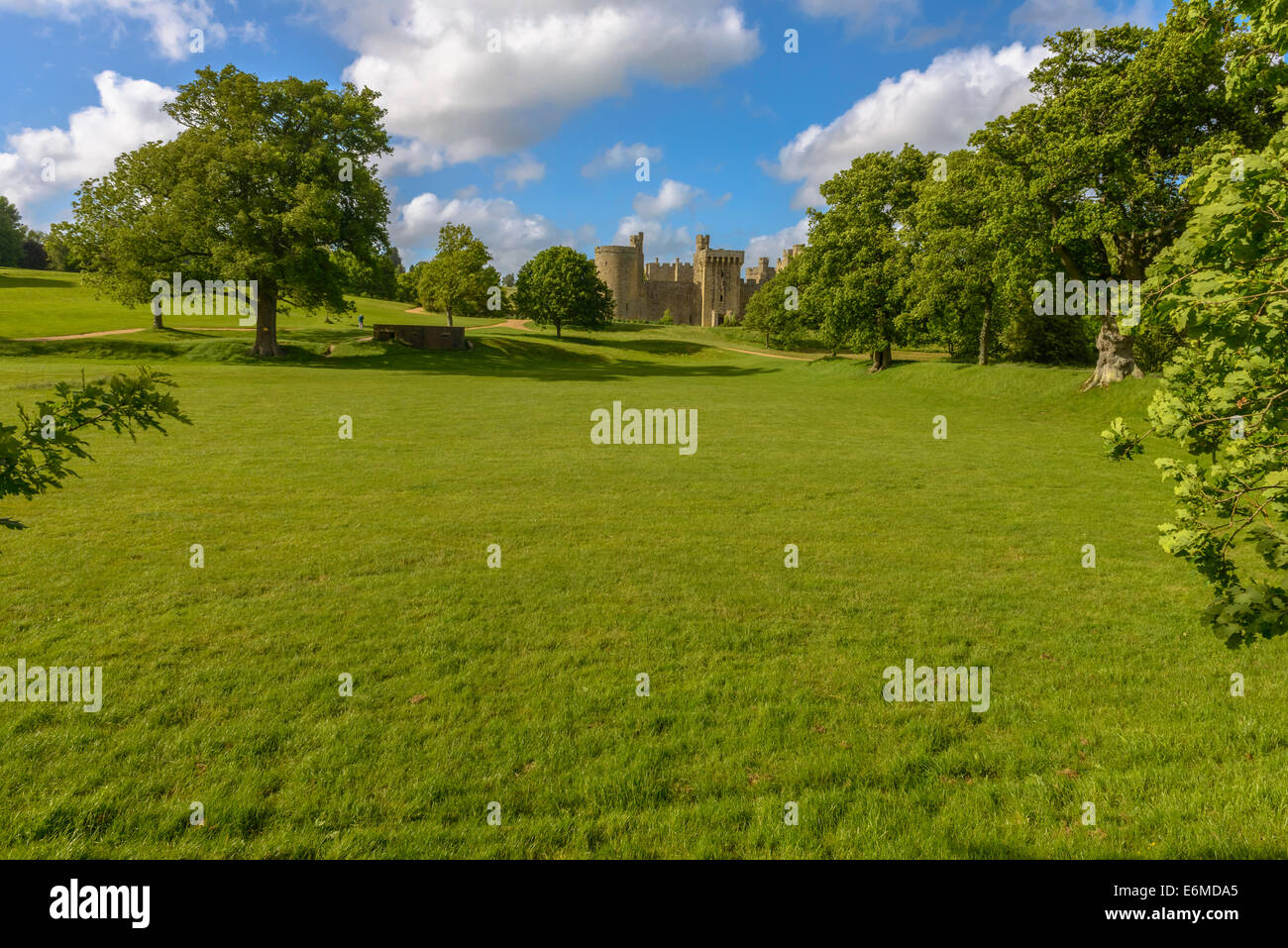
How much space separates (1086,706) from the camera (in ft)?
22.3

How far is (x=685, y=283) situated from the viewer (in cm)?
13100

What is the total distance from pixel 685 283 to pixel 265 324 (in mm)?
96672

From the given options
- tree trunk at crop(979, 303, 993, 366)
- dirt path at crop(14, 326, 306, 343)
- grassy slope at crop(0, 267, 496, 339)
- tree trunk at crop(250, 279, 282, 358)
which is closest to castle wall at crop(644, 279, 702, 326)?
grassy slope at crop(0, 267, 496, 339)

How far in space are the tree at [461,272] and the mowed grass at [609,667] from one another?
55.1 meters

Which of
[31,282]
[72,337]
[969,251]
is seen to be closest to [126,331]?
[72,337]

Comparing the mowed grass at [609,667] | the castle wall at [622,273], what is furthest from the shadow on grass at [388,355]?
the castle wall at [622,273]

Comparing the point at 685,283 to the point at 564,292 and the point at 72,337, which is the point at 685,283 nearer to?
the point at 564,292

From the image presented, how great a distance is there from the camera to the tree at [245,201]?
39750 millimetres

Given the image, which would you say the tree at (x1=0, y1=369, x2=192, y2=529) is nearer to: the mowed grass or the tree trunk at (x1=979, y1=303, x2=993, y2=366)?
the mowed grass

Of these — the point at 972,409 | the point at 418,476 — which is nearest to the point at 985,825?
the point at 418,476

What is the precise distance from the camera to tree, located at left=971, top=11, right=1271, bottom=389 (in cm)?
2603

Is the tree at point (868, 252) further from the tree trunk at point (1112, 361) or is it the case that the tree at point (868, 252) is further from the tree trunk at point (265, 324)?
the tree trunk at point (265, 324)

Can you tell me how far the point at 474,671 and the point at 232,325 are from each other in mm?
65055

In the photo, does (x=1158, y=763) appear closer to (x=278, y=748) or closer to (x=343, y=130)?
(x=278, y=748)
